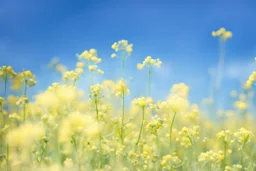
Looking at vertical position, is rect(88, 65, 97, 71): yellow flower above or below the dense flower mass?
above

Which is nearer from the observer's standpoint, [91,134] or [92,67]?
[91,134]

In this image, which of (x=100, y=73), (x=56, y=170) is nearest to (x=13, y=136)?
(x=56, y=170)

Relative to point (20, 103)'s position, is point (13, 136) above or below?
below

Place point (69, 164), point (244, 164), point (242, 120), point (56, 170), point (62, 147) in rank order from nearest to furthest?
point (56, 170)
point (69, 164)
point (62, 147)
point (244, 164)
point (242, 120)

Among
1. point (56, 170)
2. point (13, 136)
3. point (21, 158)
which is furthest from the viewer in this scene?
point (21, 158)

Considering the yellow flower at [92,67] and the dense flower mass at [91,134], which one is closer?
the dense flower mass at [91,134]

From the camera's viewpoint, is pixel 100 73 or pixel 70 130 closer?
pixel 70 130

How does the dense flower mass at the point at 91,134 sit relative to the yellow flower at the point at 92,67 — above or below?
below

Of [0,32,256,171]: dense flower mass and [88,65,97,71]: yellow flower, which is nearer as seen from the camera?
[0,32,256,171]: dense flower mass

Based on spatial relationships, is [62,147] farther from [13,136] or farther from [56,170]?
[56,170]

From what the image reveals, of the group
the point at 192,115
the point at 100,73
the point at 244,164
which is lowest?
the point at 244,164

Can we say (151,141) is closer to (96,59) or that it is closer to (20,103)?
(96,59)
